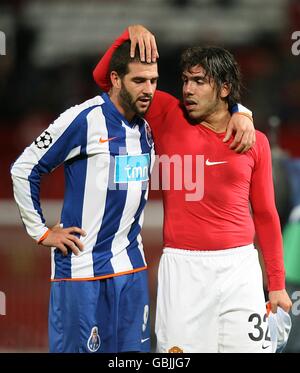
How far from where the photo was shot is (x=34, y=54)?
6.75 m

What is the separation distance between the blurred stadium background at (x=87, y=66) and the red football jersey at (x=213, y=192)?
2.11m

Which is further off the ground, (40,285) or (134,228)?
(134,228)

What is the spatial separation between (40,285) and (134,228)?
2277mm

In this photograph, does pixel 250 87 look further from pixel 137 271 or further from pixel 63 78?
pixel 137 271

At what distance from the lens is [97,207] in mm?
3072

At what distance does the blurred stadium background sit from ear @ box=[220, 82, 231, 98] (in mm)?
2244

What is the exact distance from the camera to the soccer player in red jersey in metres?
3.07

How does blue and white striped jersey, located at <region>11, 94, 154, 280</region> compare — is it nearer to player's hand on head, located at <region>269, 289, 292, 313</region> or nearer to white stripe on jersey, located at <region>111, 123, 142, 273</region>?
white stripe on jersey, located at <region>111, 123, 142, 273</region>

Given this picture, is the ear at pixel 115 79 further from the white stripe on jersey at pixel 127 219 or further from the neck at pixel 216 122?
the neck at pixel 216 122

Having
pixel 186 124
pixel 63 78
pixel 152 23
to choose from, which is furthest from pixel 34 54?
pixel 186 124

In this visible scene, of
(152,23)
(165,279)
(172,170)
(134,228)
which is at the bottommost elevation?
(165,279)

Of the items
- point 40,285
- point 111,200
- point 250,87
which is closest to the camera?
point 111,200

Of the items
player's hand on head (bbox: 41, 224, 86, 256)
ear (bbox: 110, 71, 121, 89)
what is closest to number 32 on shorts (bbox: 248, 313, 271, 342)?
player's hand on head (bbox: 41, 224, 86, 256)

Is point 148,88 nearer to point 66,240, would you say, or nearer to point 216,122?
point 216,122
